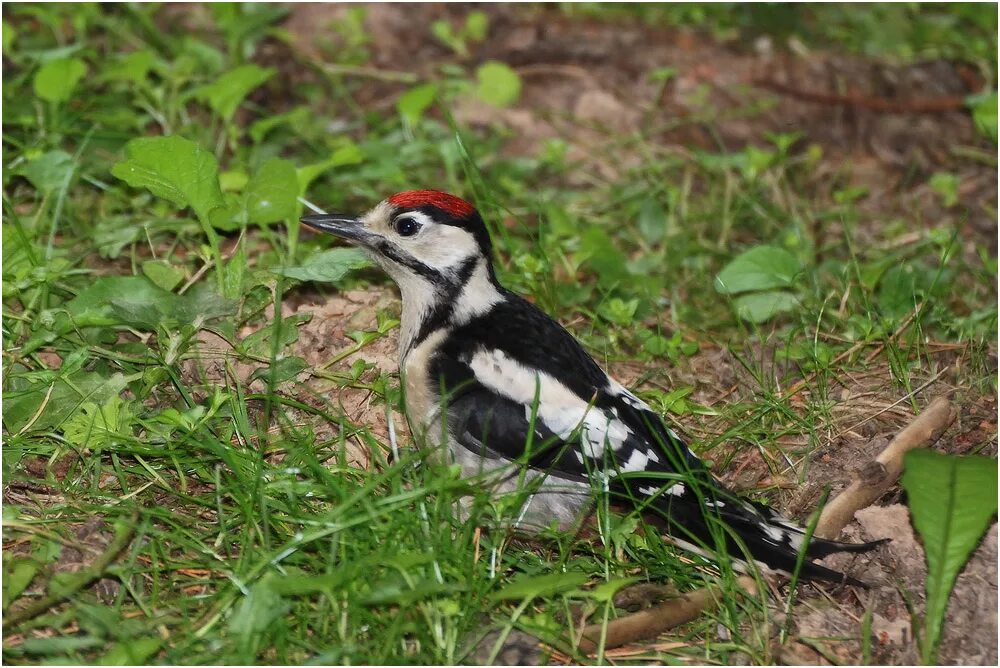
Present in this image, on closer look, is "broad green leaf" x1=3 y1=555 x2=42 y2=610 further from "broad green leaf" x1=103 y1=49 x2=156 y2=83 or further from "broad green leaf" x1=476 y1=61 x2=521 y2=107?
"broad green leaf" x1=476 y1=61 x2=521 y2=107

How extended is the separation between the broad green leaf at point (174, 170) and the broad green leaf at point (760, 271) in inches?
75.9

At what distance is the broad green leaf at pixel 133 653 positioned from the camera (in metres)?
2.75

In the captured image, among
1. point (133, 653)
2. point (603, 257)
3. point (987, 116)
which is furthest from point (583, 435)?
point (987, 116)

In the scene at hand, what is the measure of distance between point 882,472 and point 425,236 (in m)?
1.67

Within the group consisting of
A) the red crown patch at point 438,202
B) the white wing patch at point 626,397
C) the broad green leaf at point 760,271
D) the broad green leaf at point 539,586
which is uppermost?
the red crown patch at point 438,202

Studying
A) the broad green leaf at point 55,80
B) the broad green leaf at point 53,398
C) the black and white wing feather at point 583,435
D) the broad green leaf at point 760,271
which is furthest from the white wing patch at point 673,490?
the broad green leaf at point 55,80

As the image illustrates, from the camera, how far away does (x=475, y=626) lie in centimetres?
297

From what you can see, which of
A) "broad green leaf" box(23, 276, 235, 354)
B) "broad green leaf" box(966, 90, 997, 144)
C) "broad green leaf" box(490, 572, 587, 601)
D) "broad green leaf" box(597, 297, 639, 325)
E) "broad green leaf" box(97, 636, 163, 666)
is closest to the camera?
"broad green leaf" box(97, 636, 163, 666)

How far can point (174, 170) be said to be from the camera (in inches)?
155

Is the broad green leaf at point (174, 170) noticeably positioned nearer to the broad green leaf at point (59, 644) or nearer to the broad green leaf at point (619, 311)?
the broad green leaf at point (619, 311)

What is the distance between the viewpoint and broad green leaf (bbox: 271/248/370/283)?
393cm

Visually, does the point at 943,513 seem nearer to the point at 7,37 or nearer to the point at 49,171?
the point at 49,171

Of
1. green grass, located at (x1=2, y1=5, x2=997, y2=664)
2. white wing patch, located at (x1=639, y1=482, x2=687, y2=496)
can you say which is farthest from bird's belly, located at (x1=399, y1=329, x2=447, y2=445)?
white wing patch, located at (x1=639, y1=482, x2=687, y2=496)

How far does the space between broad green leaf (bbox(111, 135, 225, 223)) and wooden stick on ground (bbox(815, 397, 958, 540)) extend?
90.3 inches
